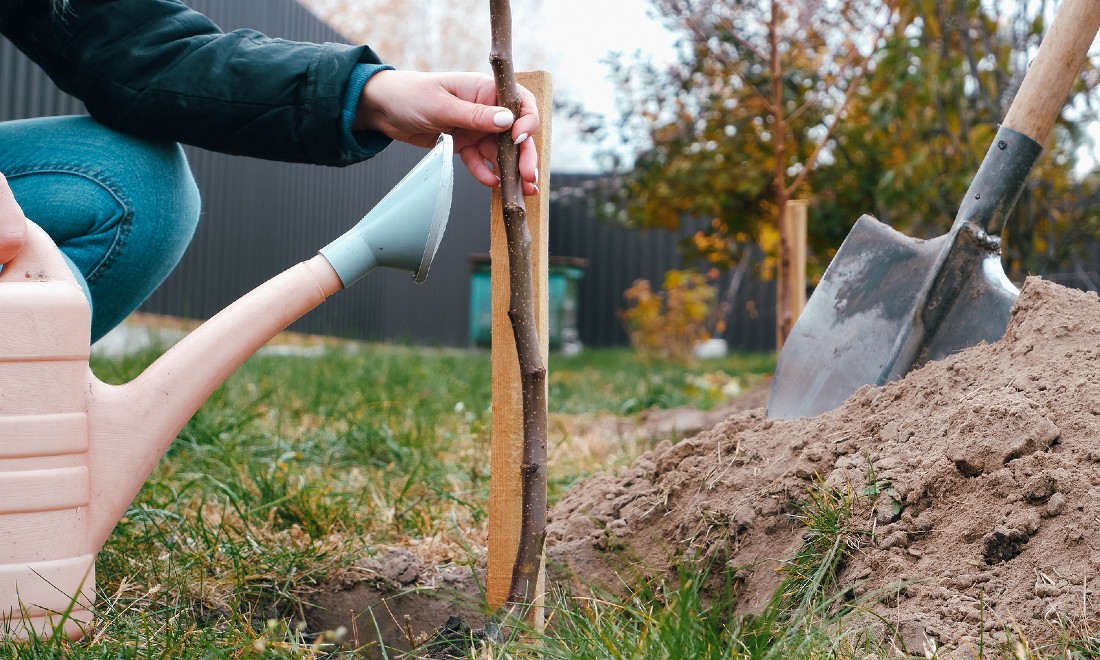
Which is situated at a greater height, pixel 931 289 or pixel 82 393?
pixel 931 289

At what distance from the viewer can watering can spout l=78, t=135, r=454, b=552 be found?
3.54ft

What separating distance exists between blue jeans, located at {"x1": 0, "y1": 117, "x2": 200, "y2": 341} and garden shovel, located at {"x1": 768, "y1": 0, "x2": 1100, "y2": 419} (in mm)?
1230

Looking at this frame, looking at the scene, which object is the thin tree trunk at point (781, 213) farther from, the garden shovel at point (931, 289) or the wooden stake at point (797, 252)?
the garden shovel at point (931, 289)

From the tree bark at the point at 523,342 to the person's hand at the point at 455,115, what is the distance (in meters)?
0.03

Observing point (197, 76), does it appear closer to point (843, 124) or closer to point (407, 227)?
point (407, 227)

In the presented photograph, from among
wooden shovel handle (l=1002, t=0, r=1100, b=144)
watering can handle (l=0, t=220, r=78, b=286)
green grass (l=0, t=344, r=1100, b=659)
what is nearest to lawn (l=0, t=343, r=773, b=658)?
green grass (l=0, t=344, r=1100, b=659)

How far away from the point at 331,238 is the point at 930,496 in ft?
23.4

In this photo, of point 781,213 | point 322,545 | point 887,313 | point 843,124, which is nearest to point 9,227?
point 322,545

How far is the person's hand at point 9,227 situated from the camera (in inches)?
39.8

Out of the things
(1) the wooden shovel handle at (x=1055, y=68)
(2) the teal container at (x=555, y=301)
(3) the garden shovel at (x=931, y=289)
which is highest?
(1) the wooden shovel handle at (x=1055, y=68)

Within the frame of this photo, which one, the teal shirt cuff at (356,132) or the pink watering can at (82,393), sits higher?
the teal shirt cuff at (356,132)

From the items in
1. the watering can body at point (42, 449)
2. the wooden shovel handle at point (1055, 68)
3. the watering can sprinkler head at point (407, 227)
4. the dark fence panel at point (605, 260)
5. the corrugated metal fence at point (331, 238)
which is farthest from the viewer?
the dark fence panel at point (605, 260)

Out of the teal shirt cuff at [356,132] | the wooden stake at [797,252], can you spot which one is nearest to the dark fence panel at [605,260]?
the wooden stake at [797,252]

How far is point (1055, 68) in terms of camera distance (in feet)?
5.54
